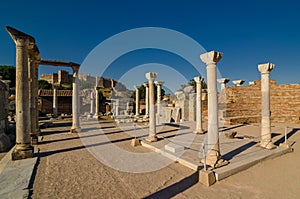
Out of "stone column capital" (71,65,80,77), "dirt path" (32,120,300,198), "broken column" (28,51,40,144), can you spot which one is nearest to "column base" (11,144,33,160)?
"dirt path" (32,120,300,198)

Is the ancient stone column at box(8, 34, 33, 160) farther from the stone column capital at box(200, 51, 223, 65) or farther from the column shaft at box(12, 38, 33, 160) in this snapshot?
the stone column capital at box(200, 51, 223, 65)

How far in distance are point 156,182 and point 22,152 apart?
5.35 m

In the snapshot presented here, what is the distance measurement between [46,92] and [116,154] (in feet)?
87.0

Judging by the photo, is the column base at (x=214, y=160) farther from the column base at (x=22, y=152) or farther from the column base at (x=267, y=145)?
the column base at (x=22, y=152)

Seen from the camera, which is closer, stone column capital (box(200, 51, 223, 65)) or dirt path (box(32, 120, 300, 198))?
dirt path (box(32, 120, 300, 198))

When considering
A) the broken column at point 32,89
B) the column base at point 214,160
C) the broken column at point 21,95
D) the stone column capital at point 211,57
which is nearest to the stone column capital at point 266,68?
the stone column capital at point 211,57

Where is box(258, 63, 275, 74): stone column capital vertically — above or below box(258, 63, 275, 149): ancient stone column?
above

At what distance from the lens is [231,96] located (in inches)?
851

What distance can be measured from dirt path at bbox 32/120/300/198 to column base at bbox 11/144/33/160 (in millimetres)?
709

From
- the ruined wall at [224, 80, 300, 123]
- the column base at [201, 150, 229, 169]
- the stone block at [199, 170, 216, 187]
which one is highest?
the ruined wall at [224, 80, 300, 123]

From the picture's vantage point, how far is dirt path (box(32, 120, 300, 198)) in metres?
4.15

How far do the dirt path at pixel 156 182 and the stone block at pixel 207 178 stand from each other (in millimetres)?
151

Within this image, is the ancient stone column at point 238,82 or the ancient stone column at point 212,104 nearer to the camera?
the ancient stone column at point 212,104

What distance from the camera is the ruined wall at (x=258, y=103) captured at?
18781mm
